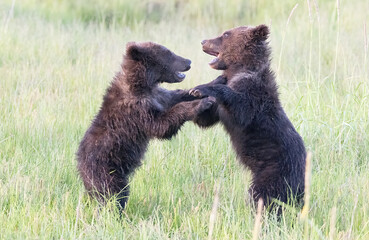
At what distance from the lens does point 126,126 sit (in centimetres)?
502

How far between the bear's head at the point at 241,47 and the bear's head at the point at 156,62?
1.08 ft

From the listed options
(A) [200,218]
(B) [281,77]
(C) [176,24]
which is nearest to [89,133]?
(A) [200,218]

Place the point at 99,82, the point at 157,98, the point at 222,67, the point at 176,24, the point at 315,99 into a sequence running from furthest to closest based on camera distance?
the point at 176,24 → the point at 99,82 → the point at 315,99 → the point at 222,67 → the point at 157,98

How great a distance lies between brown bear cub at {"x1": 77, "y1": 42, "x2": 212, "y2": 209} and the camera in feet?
16.2

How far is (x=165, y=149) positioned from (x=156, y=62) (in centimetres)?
119

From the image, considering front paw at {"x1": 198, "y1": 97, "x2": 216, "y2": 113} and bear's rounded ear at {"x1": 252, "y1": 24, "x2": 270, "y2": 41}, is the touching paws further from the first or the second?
bear's rounded ear at {"x1": 252, "y1": 24, "x2": 270, "y2": 41}

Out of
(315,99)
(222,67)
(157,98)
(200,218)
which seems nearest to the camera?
(200,218)

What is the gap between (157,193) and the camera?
5152mm

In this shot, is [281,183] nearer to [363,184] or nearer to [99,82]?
[363,184]

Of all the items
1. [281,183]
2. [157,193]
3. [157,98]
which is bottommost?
[157,193]

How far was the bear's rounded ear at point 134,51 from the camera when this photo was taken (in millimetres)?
5184

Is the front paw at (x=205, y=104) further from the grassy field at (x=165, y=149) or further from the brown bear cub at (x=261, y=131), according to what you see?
the grassy field at (x=165, y=149)

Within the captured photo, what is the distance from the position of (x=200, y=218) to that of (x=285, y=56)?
5721 mm

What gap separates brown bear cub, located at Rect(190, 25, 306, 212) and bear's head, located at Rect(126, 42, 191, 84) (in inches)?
17.6
